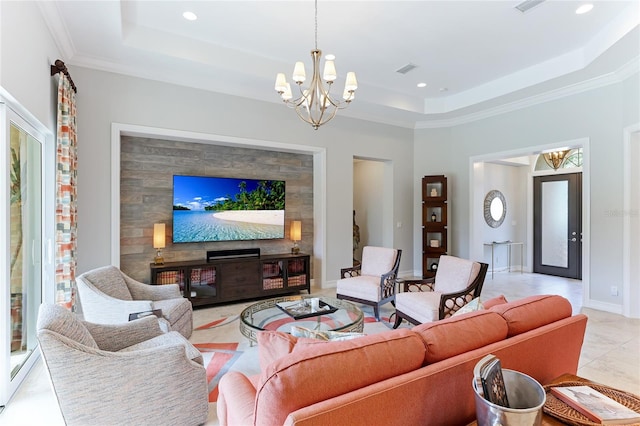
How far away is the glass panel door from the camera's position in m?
2.40

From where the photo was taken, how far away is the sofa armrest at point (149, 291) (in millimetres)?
3396

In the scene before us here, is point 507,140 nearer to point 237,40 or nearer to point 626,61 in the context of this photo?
point 626,61

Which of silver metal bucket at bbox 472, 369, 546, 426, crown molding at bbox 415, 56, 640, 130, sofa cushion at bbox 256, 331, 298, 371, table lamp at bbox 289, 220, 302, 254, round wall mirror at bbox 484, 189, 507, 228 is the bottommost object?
silver metal bucket at bbox 472, 369, 546, 426

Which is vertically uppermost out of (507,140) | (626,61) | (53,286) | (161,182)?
(626,61)

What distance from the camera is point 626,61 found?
4062 millimetres

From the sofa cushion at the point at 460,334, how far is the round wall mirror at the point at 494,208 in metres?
6.65

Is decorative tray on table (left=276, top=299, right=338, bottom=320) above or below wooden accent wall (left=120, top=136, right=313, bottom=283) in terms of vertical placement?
below

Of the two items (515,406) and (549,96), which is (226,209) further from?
(549,96)

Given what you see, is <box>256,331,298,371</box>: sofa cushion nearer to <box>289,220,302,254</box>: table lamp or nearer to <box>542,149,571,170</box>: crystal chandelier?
<box>289,220,302,254</box>: table lamp

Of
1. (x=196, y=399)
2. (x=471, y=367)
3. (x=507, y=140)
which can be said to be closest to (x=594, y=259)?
(x=507, y=140)

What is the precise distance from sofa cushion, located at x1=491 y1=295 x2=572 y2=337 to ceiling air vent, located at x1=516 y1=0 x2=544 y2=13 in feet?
9.67

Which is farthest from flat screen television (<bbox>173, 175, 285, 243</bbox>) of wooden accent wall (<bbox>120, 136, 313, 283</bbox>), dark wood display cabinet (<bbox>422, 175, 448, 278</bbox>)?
dark wood display cabinet (<bbox>422, 175, 448, 278</bbox>)

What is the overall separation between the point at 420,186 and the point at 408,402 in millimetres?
6032

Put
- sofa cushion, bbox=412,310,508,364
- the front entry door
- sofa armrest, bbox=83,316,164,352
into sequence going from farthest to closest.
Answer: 1. the front entry door
2. sofa armrest, bbox=83,316,164,352
3. sofa cushion, bbox=412,310,508,364
